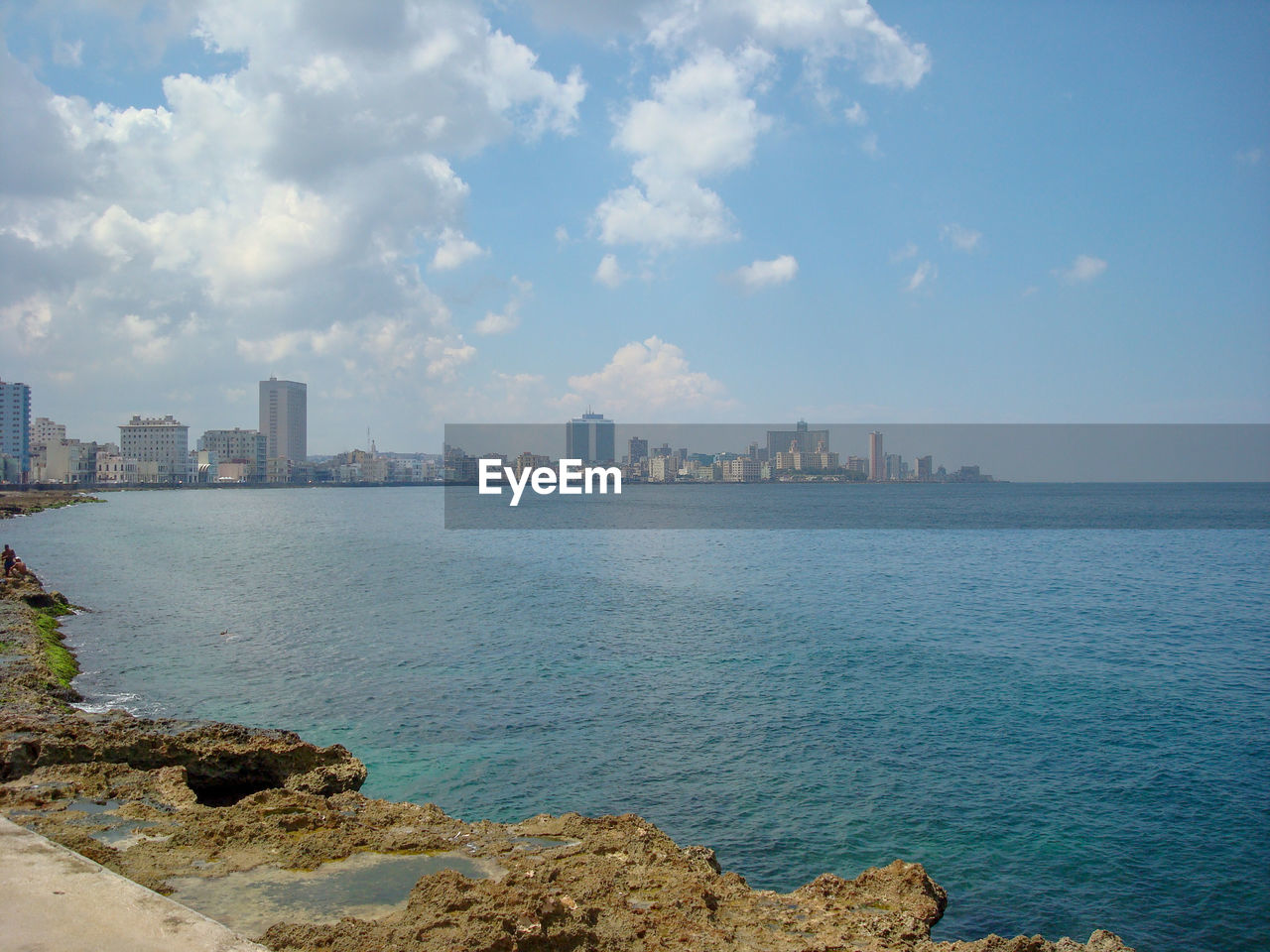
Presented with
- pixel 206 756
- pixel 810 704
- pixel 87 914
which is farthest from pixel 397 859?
pixel 810 704

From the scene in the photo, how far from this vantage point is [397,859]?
36.3ft

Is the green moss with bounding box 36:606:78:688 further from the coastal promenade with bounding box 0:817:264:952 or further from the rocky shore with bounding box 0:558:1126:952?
the coastal promenade with bounding box 0:817:264:952

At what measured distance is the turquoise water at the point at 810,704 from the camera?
49.2ft

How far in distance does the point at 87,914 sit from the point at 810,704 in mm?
20006

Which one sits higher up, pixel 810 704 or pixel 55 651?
pixel 55 651

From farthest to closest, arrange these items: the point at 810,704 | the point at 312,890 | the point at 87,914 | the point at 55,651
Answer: the point at 55,651 < the point at 810,704 < the point at 312,890 < the point at 87,914

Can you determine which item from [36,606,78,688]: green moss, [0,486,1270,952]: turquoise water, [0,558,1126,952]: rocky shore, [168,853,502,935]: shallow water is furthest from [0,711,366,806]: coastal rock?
[36,606,78,688]: green moss

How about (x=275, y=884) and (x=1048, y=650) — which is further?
(x=1048, y=650)

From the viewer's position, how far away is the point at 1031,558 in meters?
71.8

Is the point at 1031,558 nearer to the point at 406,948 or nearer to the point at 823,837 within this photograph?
the point at 823,837

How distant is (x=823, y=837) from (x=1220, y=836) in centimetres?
786

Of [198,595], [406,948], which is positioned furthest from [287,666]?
[406,948]

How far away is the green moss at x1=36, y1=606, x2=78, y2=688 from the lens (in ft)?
84.6

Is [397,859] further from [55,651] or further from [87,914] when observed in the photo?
[55,651]
